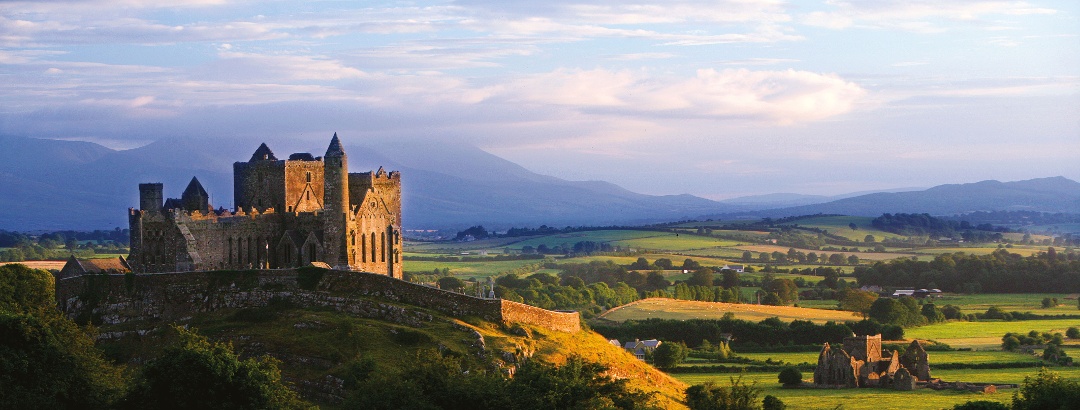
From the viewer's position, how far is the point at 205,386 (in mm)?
53375

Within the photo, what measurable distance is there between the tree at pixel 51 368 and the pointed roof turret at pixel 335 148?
61.7 feet

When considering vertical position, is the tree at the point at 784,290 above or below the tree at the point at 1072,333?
above

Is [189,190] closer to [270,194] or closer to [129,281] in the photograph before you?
[270,194]

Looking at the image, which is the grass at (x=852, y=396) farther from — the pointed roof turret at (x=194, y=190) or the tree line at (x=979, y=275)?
the tree line at (x=979, y=275)

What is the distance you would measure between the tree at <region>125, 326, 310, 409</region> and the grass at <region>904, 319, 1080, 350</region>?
284 ft

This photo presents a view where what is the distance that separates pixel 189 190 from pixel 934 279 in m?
129

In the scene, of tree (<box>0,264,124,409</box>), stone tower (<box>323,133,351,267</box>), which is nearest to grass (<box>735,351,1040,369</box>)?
stone tower (<box>323,133,351,267</box>)

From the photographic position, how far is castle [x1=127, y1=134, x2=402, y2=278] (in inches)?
2921

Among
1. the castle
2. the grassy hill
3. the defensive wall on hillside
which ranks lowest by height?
the grassy hill

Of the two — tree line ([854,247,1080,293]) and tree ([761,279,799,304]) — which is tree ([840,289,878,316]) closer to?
tree ([761,279,799,304])

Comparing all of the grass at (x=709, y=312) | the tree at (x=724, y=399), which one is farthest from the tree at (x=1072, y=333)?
the tree at (x=724, y=399)

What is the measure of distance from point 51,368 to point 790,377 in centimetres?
5680

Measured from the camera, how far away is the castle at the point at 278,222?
2921 inches

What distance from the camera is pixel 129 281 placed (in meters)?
70.3
